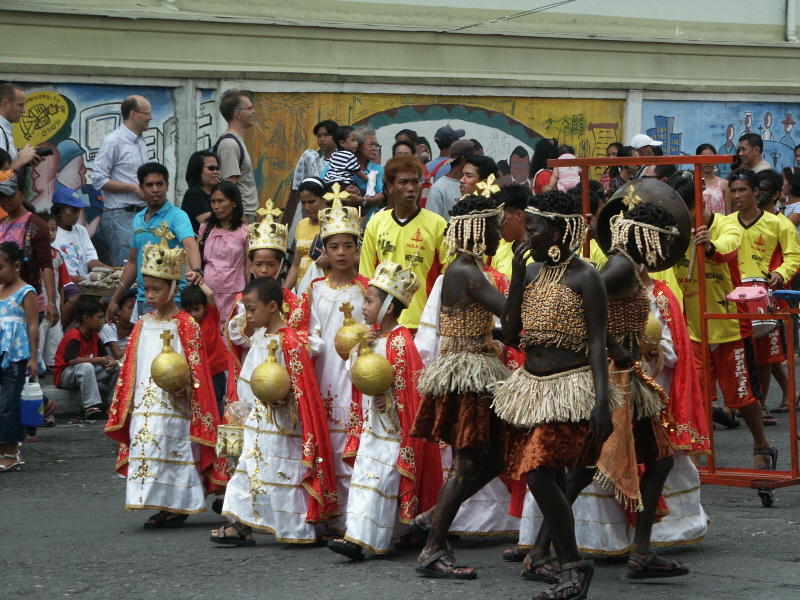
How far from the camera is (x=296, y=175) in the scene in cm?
1330

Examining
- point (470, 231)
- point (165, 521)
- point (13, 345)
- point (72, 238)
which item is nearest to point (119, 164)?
point (72, 238)

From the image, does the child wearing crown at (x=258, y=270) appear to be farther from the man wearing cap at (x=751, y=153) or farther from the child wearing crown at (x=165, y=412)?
the man wearing cap at (x=751, y=153)

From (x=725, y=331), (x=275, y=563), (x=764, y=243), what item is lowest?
(x=275, y=563)

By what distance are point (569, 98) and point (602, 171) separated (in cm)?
130

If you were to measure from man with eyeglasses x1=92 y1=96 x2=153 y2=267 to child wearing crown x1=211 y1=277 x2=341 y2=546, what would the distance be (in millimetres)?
5394

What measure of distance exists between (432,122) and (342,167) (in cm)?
399

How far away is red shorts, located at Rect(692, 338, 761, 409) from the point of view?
8.85 m

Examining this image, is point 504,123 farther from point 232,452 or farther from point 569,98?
point 232,452

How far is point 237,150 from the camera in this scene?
12.4m

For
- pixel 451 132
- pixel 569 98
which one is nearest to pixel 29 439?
pixel 451 132

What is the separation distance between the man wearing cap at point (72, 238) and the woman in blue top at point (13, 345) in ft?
8.23

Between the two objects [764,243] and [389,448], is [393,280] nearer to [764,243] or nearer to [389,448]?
[389,448]

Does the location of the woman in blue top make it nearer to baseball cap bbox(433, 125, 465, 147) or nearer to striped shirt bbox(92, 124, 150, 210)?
striped shirt bbox(92, 124, 150, 210)

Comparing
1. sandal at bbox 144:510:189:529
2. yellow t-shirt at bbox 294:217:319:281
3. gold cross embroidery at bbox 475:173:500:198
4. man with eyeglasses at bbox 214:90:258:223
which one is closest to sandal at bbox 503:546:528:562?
gold cross embroidery at bbox 475:173:500:198
